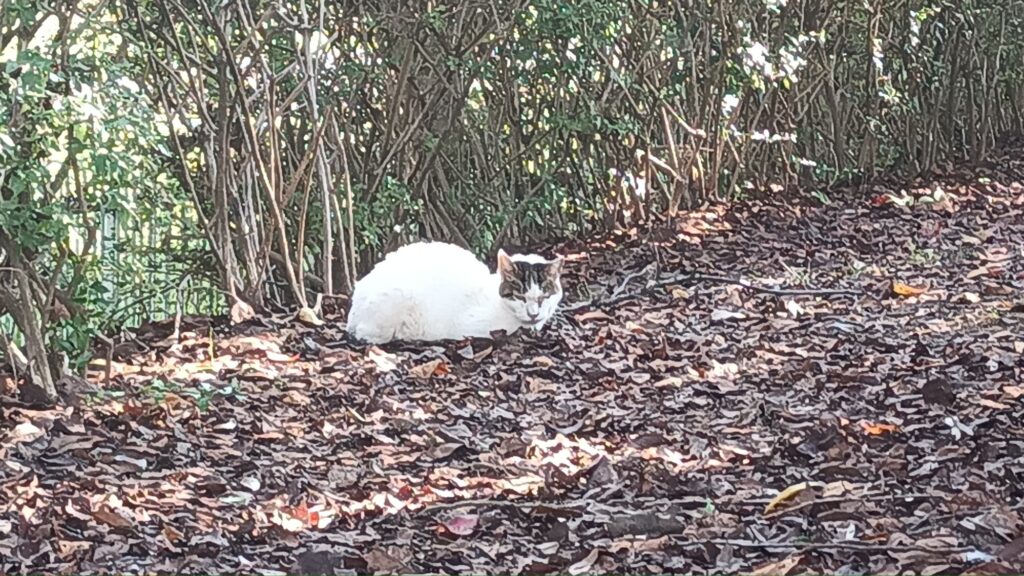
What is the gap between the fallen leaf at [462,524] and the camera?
3182 millimetres

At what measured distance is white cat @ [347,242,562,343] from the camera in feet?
18.6

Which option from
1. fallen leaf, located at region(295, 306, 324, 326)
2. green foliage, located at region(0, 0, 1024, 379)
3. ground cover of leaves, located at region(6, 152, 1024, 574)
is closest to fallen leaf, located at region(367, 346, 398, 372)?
ground cover of leaves, located at region(6, 152, 1024, 574)

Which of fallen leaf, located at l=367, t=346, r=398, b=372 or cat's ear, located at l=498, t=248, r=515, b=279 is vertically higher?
cat's ear, located at l=498, t=248, r=515, b=279

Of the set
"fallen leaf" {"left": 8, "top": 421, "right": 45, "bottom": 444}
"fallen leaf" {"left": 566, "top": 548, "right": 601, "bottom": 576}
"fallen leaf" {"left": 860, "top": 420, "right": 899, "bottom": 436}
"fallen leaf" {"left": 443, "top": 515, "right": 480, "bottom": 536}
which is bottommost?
"fallen leaf" {"left": 860, "top": 420, "right": 899, "bottom": 436}

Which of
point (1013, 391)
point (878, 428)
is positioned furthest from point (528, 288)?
point (1013, 391)

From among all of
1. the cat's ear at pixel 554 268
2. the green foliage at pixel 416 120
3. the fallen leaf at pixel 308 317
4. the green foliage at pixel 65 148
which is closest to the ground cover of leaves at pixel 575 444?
the fallen leaf at pixel 308 317

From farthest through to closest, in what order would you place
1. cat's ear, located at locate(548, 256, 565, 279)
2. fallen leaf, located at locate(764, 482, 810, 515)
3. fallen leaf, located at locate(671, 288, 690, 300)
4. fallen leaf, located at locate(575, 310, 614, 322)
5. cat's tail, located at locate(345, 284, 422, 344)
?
fallen leaf, located at locate(671, 288, 690, 300), fallen leaf, located at locate(575, 310, 614, 322), cat's ear, located at locate(548, 256, 565, 279), cat's tail, located at locate(345, 284, 422, 344), fallen leaf, located at locate(764, 482, 810, 515)

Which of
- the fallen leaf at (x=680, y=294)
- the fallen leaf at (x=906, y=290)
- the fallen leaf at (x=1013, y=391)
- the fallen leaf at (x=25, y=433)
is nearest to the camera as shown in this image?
the fallen leaf at (x=25, y=433)

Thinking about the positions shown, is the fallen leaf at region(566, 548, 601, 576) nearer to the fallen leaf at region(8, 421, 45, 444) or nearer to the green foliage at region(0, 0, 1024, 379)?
the fallen leaf at region(8, 421, 45, 444)

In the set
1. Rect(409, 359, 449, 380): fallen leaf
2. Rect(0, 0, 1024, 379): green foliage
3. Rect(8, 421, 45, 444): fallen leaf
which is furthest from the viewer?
Rect(409, 359, 449, 380): fallen leaf

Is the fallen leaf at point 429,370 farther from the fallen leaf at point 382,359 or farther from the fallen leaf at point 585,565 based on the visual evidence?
the fallen leaf at point 585,565

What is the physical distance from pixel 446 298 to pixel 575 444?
6.15 ft

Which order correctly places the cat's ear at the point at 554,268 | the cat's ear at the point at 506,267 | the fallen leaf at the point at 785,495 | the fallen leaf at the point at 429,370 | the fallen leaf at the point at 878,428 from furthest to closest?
the cat's ear at the point at 554,268 < the cat's ear at the point at 506,267 < the fallen leaf at the point at 429,370 < the fallen leaf at the point at 878,428 < the fallen leaf at the point at 785,495

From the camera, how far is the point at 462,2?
6.92 meters
